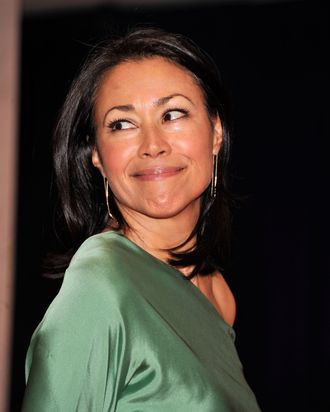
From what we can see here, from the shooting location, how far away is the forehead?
1.37 metres

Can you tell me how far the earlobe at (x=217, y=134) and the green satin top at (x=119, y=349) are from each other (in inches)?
11.6

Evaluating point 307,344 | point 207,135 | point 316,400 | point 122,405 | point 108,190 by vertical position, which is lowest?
point 316,400

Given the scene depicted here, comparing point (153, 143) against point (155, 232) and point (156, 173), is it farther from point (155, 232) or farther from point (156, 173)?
point (155, 232)

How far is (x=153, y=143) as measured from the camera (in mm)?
1355

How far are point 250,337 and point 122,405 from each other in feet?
6.58

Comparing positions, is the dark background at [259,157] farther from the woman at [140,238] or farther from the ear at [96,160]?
the ear at [96,160]

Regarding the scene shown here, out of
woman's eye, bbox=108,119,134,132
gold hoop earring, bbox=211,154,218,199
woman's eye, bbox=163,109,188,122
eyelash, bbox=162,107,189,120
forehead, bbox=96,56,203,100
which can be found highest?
forehead, bbox=96,56,203,100

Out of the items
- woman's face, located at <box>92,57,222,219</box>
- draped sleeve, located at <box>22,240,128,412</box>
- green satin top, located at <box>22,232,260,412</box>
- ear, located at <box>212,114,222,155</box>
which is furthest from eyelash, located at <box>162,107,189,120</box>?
draped sleeve, located at <box>22,240,128,412</box>

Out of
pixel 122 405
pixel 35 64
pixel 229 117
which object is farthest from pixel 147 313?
pixel 35 64

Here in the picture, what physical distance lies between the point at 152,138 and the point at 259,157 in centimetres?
173

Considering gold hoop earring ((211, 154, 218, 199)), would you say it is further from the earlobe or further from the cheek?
the cheek

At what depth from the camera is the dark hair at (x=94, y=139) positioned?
1433 mm

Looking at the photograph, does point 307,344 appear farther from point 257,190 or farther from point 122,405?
point 122,405

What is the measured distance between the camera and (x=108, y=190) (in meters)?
1.50
